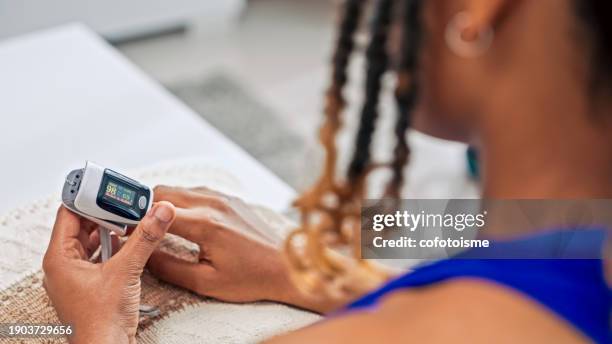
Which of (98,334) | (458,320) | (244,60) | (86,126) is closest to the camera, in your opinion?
(458,320)

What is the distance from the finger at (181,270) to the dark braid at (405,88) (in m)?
0.34

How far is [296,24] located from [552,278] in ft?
6.82

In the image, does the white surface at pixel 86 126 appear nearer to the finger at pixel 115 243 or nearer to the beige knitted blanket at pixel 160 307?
the beige knitted blanket at pixel 160 307

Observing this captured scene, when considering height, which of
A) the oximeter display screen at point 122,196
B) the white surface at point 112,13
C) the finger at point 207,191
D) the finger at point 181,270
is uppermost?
the white surface at point 112,13

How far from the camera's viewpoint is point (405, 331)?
0.43 meters

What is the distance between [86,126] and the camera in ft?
3.71

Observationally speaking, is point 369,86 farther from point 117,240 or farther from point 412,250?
point 412,250

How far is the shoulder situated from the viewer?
41 centimetres

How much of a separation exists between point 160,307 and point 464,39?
49 cm

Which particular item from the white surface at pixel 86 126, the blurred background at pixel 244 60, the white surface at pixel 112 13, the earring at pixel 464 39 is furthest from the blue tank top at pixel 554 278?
the white surface at pixel 112 13

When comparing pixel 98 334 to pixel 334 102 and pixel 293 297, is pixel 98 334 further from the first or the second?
pixel 334 102

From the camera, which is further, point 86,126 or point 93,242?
point 86,126

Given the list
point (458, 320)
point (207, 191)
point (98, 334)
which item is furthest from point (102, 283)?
point (458, 320)

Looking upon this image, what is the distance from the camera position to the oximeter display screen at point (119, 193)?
0.76 m
